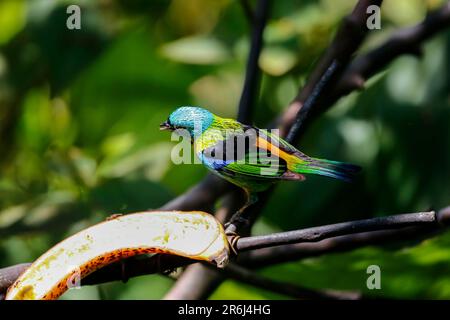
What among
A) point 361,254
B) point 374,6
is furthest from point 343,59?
point 361,254

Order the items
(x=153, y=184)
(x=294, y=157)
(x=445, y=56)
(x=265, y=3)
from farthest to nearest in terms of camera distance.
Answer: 1. (x=445, y=56)
2. (x=153, y=184)
3. (x=265, y=3)
4. (x=294, y=157)

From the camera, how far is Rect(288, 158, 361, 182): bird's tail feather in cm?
124

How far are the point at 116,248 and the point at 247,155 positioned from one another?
0.30 metres

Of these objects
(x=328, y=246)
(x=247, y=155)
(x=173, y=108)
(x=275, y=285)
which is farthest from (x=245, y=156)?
(x=173, y=108)

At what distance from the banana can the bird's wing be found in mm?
125

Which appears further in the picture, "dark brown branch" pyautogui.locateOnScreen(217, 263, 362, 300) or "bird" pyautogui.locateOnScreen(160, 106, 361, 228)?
"dark brown branch" pyautogui.locateOnScreen(217, 263, 362, 300)

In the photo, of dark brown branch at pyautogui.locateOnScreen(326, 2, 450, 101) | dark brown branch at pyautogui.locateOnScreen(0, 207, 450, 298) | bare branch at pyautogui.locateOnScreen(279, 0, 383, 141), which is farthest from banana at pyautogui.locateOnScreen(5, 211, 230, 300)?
dark brown branch at pyautogui.locateOnScreen(326, 2, 450, 101)

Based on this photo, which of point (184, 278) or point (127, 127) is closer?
point (184, 278)

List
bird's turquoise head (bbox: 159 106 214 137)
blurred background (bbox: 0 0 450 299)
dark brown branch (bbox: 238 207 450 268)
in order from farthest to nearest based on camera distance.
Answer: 1. blurred background (bbox: 0 0 450 299)
2. dark brown branch (bbox: 238 207 450 268)
3. bird's turquoise head (bbox: 159 106 214 137)

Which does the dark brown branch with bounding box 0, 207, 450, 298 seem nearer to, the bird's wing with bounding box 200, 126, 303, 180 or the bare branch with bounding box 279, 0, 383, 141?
the bird's wing with bounding box 200, 126, 303, 180
